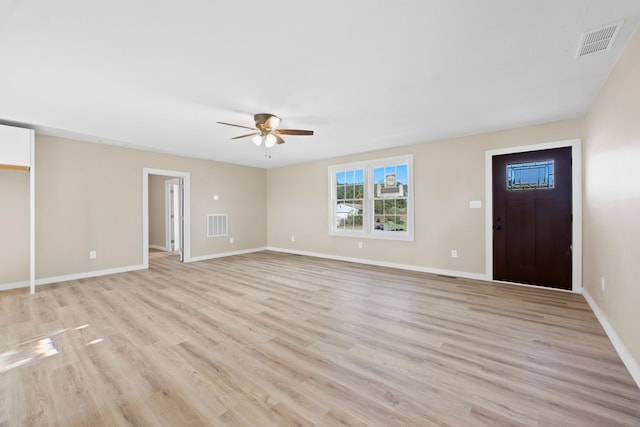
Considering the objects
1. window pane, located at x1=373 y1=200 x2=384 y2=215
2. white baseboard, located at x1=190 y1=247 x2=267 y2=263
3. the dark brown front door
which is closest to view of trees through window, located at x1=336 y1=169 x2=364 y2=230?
window pane, located at x1=373 y1=200 x2=384 y2=215

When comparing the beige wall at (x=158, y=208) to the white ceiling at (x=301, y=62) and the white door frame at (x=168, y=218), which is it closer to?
the white door frame at (x=168, y=218)

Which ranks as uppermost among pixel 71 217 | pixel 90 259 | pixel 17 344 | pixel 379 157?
pixel 379 157

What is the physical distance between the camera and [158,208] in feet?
26.3

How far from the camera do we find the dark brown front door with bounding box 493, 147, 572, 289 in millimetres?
3828

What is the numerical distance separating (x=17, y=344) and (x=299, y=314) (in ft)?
8.59

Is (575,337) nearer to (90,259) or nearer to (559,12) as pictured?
(559,12)

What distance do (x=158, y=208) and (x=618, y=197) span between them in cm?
948

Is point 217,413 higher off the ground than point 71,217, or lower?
lower

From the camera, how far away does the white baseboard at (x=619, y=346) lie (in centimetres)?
185

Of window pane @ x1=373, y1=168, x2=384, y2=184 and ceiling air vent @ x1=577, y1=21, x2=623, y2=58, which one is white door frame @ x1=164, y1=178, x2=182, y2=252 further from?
ceiling air vent @ x1=577, y1=21, x2=623, y2=58

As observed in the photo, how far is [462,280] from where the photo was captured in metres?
4.42

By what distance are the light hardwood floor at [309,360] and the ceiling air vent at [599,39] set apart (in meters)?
2.48

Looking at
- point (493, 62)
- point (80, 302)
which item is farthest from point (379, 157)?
point (80, 302)

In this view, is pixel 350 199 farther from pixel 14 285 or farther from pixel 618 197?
pixel 14 285
